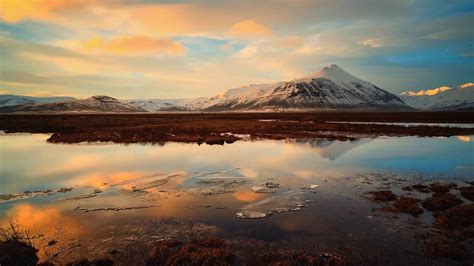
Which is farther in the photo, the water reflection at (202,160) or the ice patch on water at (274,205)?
the water reflection at (202,160)

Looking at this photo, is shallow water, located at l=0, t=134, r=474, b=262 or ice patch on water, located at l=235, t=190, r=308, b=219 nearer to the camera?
shallow water, located at l=0, t=134, r=474, b=262

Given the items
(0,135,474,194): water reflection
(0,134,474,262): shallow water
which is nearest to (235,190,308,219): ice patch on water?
(0,134,474,262): shallow water

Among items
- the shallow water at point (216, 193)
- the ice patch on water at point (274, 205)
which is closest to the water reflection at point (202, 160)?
the shallow water at point (216, 193)

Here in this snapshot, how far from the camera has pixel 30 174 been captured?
24.2 meters

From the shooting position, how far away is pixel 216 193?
18.3 m

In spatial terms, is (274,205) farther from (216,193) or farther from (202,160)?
(202,160)

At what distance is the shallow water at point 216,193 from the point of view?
12.2 metres

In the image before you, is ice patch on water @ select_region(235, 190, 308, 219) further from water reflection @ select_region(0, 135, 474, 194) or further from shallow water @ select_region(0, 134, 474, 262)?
water reflection @ select_region(0, 135, 474, 194)

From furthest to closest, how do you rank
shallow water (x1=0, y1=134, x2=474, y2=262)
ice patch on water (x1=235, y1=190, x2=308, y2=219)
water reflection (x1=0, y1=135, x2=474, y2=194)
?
water reflection (x1=0, y1=135, x2=474, y2=194) < ice patch on water (x1=235, y1=190, x2=308, y2=219) < shallow water (x1=0, y1=134, x2=474, y2=262)

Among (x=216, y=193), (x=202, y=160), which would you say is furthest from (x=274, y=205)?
(x=202, y=160)

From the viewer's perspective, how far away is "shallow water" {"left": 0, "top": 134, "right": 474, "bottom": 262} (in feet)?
40.2

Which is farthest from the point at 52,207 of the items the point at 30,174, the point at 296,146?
the point at 296,146

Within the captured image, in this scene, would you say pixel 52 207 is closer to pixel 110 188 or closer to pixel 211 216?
pixel 110 188

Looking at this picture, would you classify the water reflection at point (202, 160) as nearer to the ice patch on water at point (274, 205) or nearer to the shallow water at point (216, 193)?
the shallow water at point (216, 193)
